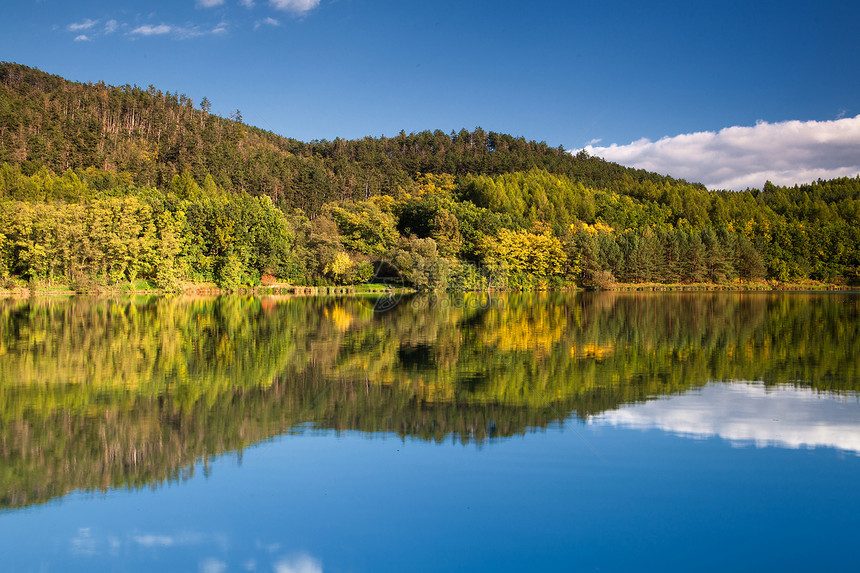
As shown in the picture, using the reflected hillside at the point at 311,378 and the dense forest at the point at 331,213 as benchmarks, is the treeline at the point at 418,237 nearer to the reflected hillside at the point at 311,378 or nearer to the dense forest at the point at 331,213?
the dense forest at the point at 331,213

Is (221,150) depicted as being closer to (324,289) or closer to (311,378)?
(324,289)

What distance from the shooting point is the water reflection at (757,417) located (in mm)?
8602

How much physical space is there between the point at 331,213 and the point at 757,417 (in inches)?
2537

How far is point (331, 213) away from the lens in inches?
2788

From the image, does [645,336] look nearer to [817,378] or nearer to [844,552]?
[817,378]

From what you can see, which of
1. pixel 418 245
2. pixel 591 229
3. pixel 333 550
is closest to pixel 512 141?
pixel 591 229

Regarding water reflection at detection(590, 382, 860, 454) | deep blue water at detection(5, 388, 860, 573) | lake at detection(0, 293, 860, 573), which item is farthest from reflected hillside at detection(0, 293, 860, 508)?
deep blue water at detection(5, 388, 860, 573)

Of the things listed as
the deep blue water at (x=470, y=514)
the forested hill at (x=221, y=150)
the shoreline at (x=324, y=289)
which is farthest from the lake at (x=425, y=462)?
the forested hill at (x=221, y=150)

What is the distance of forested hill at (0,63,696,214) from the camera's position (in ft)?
257

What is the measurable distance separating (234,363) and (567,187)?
3614 inches

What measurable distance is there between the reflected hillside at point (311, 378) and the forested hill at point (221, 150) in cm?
6168

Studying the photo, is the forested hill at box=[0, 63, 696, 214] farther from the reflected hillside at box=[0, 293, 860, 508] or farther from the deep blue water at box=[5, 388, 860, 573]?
the deep blue water at box=[5, 388, 860, 573]

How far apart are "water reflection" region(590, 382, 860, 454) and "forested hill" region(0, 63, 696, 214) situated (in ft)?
243

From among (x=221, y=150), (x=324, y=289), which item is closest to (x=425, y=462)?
(x=324, y=289)
